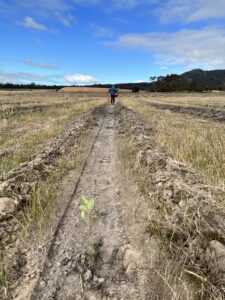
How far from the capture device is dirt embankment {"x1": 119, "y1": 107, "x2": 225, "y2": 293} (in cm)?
325

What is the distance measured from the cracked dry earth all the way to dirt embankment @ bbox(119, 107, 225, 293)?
474 mm

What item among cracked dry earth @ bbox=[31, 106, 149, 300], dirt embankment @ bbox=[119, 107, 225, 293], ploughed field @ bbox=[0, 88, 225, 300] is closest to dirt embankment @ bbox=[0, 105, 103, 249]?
ploughed field @ bbox=[0, 88, 225, 300]

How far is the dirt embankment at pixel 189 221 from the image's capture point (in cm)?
325

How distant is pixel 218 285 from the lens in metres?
2.99

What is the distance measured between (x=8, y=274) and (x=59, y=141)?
6928mm

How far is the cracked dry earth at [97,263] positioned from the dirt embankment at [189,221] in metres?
0.47

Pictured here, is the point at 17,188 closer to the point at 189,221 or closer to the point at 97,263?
the point at 97,263

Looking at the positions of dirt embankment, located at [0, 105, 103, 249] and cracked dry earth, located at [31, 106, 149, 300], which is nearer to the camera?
cracked dry earth, located at [31, 106, 149, 300]

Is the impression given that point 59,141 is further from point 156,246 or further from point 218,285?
point 218,285

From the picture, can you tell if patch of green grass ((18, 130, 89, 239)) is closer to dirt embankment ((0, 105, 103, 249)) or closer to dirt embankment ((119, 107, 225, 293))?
dirt embankment ((0, 105, 103, 249))

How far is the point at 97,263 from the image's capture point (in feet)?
12.1

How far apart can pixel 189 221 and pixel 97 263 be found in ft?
3.73

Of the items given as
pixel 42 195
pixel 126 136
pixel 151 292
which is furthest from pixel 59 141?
pixel 151 292

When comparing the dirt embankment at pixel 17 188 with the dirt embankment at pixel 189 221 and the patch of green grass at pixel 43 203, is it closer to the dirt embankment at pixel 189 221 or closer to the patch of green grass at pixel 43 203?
the patch of green grass at pixel 43 203
